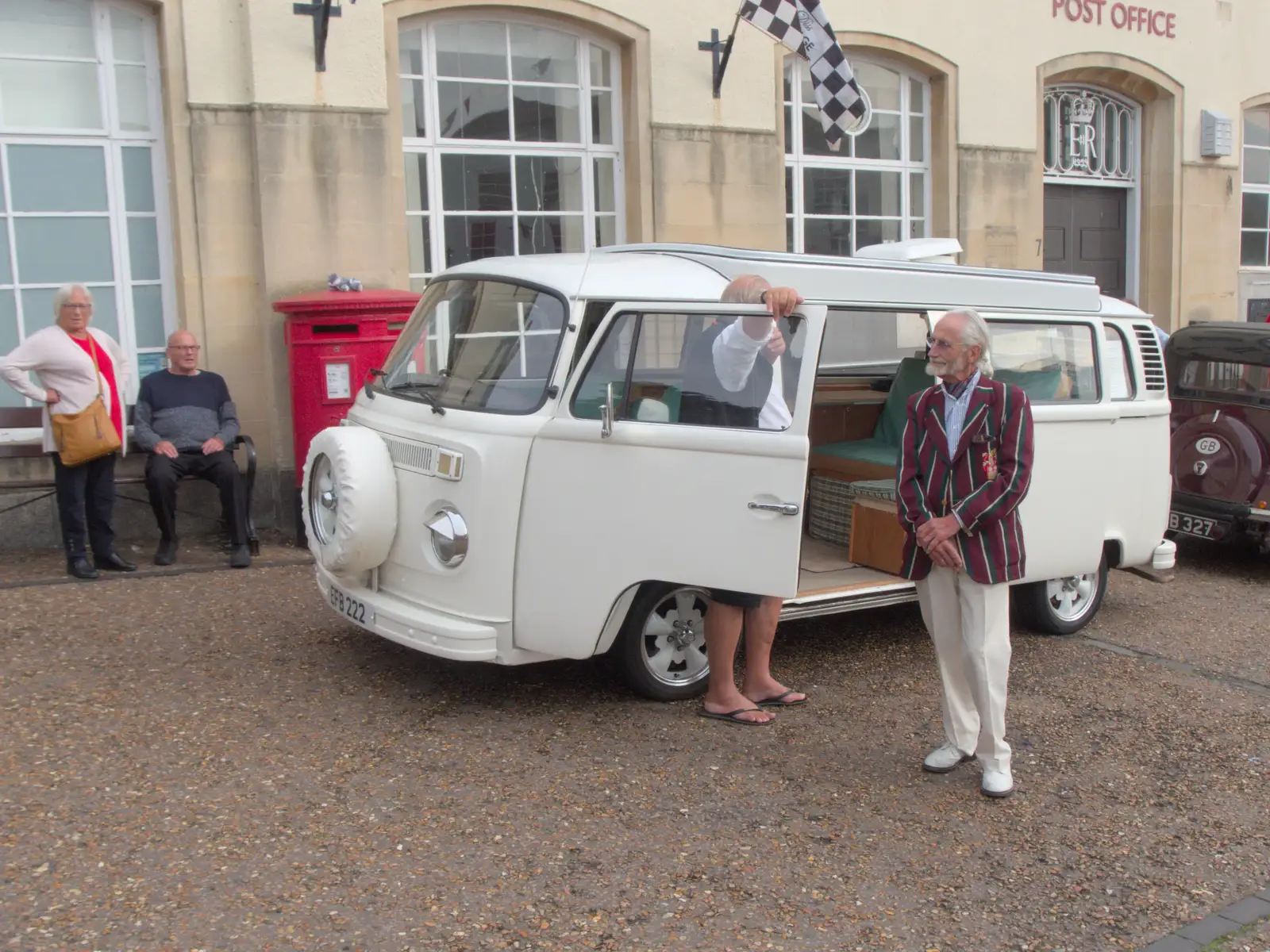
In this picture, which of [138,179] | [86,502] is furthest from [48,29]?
[86,502]

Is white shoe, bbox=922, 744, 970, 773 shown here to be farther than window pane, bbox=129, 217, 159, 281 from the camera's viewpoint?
No

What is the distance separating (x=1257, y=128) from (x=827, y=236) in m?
6.96

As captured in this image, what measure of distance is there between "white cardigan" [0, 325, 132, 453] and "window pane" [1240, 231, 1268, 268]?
13.1 m

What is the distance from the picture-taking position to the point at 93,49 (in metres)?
8.37

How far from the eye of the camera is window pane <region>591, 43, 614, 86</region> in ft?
33.0

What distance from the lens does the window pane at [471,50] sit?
9.49 m

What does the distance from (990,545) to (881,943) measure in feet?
4.93

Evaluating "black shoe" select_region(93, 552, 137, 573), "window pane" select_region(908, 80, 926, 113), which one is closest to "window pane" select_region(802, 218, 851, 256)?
"window pane" select_region(908, 80, 926, 113)

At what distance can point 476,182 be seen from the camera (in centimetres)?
972

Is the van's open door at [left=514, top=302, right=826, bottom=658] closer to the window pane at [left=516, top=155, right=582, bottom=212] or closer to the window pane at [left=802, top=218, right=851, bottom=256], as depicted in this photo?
the window pane at [left=516, top=155, right=582, bottom=212]

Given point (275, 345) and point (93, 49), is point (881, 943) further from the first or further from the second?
point (93, 49)

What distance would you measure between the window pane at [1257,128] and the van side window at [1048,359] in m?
10.4

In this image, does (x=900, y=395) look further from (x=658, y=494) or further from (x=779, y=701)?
(x=658, y=494)

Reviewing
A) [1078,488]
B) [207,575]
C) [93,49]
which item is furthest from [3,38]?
[1078,488]
